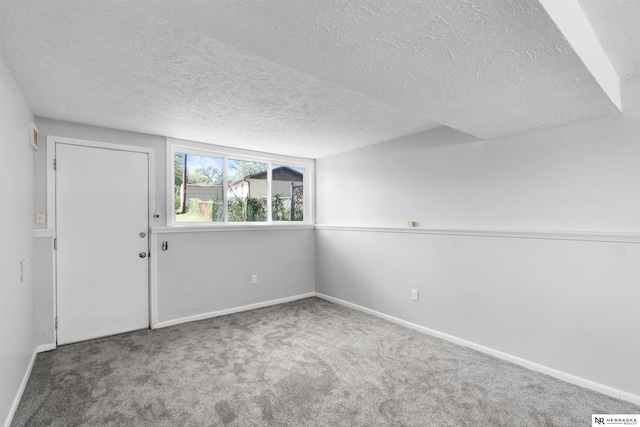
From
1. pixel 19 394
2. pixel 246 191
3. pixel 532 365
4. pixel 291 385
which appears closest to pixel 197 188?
pixel 246 191

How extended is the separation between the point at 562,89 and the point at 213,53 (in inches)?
79.3

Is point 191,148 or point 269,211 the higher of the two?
point 191,148

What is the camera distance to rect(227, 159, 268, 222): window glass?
4340 mm

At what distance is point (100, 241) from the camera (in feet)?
10.7

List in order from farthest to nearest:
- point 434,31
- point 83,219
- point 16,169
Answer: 1. point 83,219
2. point 16,169
3. point 434,31

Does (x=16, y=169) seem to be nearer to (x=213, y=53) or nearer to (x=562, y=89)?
(x=213, y=53)

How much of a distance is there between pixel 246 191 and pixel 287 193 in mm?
698

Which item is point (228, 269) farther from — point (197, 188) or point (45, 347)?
point (45, 347)

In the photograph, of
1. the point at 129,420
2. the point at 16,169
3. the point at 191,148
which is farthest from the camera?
the point at 191,148

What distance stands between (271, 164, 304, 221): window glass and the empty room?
21.5 inches

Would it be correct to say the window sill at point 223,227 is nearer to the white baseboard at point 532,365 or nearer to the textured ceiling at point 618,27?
the white baseboard at point 532,365

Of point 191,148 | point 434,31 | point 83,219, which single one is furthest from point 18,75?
point 434,31

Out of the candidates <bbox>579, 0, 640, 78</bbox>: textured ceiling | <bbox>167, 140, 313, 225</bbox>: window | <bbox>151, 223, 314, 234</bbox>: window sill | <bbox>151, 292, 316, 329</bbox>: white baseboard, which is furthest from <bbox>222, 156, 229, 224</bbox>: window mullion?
<bbox>579, 0, 640, 78</bbox>: textured ceiling

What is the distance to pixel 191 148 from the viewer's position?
391 centimetres
